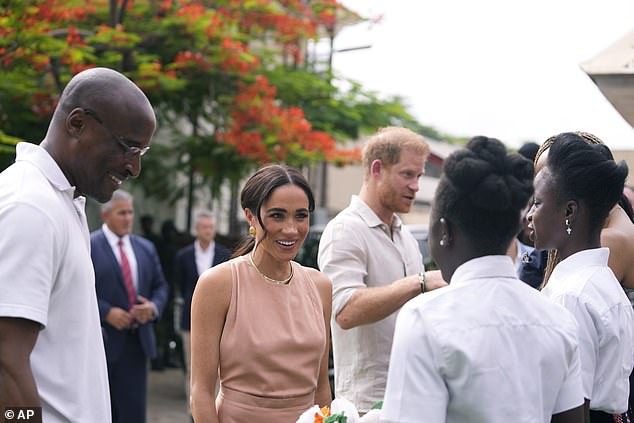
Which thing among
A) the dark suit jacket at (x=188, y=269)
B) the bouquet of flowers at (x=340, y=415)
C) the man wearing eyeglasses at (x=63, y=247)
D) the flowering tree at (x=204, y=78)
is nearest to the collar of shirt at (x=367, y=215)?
the bouquet of flowers at (x=340, y=415)

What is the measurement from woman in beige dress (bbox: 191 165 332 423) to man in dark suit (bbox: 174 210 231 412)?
6.60 meters

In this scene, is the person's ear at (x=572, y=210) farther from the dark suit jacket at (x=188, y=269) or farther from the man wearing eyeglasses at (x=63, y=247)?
the dark suit jacket at (x=188, y=269)

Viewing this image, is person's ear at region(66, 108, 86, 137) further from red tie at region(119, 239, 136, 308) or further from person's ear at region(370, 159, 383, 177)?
red tie at region(119, 239, 136, 308)

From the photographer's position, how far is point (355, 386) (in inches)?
176

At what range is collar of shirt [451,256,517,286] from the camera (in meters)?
2.53

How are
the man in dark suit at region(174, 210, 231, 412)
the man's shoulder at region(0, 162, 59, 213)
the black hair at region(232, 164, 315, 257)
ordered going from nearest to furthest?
the man's shoulder at region(0, 162, 59, 213), the black hair at region(232, 164, 315, 257), the man in dark suit at region(174, 210, 231, 412)

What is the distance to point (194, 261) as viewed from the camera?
10898 millimetres

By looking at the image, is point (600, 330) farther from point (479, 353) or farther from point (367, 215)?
point (367, 215)

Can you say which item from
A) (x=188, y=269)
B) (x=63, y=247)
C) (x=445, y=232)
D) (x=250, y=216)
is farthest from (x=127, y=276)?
(x=445, y=232)

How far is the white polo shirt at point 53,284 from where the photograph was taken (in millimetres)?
2582

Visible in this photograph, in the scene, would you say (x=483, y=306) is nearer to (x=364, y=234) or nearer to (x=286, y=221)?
(x=286, y=221)

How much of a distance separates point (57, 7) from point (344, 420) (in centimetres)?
696

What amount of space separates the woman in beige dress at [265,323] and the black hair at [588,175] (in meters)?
1.23

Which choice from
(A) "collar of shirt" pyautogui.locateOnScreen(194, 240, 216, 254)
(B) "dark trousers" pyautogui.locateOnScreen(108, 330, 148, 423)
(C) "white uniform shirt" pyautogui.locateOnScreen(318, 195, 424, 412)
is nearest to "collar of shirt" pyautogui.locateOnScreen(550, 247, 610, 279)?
(C) "white uniform shirt" pyautogui.locateOnScreen(318, 195, 424, 412)
